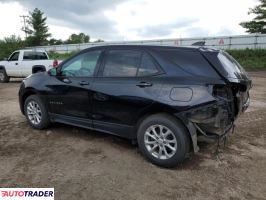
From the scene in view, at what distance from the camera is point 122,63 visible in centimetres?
496

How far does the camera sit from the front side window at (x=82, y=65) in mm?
5297

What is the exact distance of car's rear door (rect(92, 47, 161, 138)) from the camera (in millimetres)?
4551

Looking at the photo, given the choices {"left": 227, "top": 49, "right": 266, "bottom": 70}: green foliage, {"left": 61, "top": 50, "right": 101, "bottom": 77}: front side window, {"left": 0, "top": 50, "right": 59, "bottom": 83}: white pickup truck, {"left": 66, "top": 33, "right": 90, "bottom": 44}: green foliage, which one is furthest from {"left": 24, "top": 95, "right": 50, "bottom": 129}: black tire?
{"left": 66, "top": 33, "right": 90, "bottom": 44}: green foliage

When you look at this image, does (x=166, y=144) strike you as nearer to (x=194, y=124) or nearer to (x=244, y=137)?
(x=194, y=124)

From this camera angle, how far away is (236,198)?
3.59 m

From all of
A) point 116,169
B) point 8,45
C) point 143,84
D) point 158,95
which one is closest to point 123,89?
point 143,84

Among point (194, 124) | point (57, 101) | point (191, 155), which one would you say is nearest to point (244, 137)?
point (191, 155)

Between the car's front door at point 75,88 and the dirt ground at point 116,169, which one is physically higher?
the car's front door at point 75,88

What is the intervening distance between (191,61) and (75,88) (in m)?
2.09

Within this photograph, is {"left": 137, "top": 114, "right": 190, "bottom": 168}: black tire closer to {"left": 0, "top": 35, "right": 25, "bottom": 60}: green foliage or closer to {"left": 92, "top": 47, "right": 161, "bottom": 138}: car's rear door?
{"left": 92, "top": 47, "right": 161, "bottom": 138}: car's rear door

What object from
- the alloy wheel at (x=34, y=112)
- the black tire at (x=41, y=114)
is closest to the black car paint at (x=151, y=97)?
the black tire at (x=41, y=114)

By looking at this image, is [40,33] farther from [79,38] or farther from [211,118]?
[211,118]

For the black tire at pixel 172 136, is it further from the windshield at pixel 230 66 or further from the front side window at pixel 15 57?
the front side window at pixel 15 57

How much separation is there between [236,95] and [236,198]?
1.49m
